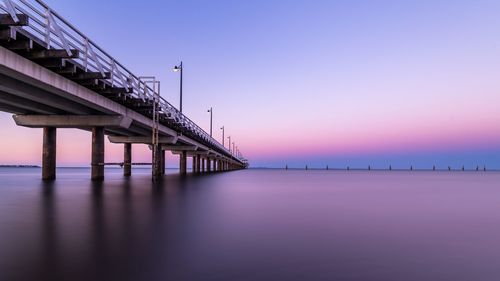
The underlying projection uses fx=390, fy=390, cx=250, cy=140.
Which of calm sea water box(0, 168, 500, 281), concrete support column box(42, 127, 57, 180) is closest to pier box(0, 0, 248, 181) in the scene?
concrete support column box(42, 127, 57, 180)

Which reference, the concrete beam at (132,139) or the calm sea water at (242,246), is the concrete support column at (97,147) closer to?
the concrete beam at (132,139)

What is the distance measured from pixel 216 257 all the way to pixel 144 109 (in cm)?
2599

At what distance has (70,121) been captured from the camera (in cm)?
2892

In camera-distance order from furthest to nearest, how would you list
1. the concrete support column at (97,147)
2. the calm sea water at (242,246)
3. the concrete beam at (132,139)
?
the concrete beam at (132,139) < the concrete support column at (97,147) < the calm sea water at (242,246)

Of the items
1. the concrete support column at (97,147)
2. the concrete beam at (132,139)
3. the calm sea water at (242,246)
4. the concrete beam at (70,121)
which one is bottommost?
the calm sea water at (242,246)

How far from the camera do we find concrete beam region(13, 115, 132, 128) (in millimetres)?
28562

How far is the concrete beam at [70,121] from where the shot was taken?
28.6m

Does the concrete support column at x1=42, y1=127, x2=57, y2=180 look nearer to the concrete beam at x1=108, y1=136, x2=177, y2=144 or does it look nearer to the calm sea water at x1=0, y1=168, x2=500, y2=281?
the concrete beam at x1=108, y1=136, x2=177, y2=144

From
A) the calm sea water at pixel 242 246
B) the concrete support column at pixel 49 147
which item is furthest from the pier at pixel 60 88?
the calm sea water at pixel 242 246

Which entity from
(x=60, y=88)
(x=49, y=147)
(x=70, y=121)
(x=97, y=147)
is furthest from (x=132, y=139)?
(x=60, y=88)

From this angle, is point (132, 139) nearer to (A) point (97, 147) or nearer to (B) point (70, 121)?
(A) point (97, 147)

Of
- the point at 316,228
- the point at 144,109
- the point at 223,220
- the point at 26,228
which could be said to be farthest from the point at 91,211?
the point at 144,109

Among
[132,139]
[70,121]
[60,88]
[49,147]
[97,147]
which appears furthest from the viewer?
[132,139]

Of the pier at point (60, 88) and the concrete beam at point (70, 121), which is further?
the concrete beam at point (70, 121)
